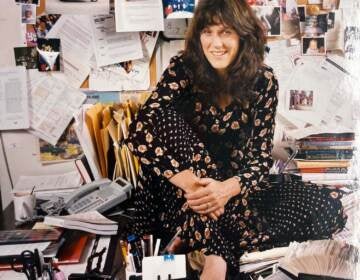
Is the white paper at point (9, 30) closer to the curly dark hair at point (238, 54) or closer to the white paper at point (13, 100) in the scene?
the white paper at point (13, 100)

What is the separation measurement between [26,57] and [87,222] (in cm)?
47

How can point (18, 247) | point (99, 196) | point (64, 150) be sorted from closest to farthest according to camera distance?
point (18, 247)
point (99, 196)
point (64, 150)

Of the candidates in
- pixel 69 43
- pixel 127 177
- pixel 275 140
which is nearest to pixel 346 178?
pixel 275 140

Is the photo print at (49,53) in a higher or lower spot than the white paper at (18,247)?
higher

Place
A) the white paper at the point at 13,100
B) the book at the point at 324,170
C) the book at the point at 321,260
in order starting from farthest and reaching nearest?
the white paper at the point at 13,100 → the book at the point at 324,170 → the book at the point at 321,260

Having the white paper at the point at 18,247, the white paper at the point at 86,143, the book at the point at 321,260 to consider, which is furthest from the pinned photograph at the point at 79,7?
the book at the point at 321,260

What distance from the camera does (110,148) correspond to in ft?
3.78

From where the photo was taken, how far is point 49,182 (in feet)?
4.01

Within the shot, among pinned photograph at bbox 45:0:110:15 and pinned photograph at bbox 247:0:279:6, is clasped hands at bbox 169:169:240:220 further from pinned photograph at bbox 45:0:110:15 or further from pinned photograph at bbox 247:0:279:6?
pinned photograph at bbox 45:0:110:15

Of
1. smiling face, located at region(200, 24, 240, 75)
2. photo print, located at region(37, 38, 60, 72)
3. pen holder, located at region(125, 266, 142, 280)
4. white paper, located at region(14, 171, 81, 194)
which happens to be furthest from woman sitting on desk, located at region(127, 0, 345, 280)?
photo print, located at region(37, 38, 60, 72)

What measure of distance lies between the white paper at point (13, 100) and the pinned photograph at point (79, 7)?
0.63 ft

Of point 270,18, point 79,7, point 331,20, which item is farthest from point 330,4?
point 79,7

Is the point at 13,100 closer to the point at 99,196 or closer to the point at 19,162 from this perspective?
the point at 19,162

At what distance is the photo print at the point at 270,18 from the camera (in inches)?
42.1
